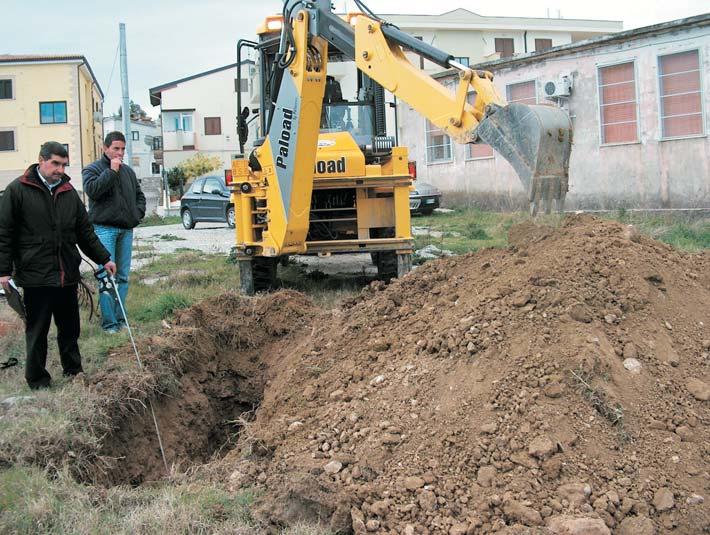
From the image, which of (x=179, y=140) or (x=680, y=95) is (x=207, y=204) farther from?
(x=179, y=140)

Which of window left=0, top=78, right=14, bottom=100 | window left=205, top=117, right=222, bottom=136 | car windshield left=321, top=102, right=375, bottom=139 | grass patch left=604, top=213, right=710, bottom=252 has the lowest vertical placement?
grass patch left=604, top=213, right=710, bottom=252

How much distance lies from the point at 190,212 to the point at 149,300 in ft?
46.3

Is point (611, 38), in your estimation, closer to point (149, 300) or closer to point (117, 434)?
point (149, 300)

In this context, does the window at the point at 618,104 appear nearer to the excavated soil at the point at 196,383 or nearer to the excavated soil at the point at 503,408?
the excavated soil at the point at 196,383

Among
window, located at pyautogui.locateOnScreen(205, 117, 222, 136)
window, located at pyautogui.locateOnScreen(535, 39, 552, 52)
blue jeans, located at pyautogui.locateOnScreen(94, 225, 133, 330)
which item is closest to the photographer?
blue jeans, located at pyautogui.locateOnScreen(94, 225, 133, 330)

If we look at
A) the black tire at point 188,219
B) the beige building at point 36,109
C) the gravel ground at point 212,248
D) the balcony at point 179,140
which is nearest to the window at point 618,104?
the gravel ground at point 212,248

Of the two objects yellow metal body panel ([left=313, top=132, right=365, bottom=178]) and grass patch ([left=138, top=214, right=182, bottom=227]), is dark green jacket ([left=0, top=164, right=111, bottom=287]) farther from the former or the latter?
grass patch ([left=138, top=214, right=182, bottom=227])

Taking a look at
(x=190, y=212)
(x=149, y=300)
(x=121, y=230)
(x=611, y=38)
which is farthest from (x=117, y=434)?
(x=190, y=212)

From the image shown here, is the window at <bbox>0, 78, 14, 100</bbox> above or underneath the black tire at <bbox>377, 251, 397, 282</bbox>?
above

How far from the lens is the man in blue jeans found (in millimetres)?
7344

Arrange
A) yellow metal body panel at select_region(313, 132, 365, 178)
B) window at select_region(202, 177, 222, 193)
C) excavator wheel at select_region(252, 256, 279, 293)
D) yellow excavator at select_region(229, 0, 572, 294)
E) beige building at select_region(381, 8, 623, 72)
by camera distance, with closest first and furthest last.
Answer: yellow excavator at select_region(229, 0, 572, 294)
yellow metal body panel at select_region(313, 132, 365, 178)
excavator wheel at select_region(252, 256, 279, 293)
window at select_region(202, 177, 222, 193)
beige building at select_region(381, 8, 623, 72)

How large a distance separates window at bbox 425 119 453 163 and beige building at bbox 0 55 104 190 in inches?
1069

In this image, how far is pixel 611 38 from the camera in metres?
18.0

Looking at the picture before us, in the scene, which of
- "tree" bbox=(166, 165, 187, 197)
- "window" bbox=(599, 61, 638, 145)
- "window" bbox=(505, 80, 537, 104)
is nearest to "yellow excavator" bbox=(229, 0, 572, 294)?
"window" bbox=(599, 61, 638, 145)
